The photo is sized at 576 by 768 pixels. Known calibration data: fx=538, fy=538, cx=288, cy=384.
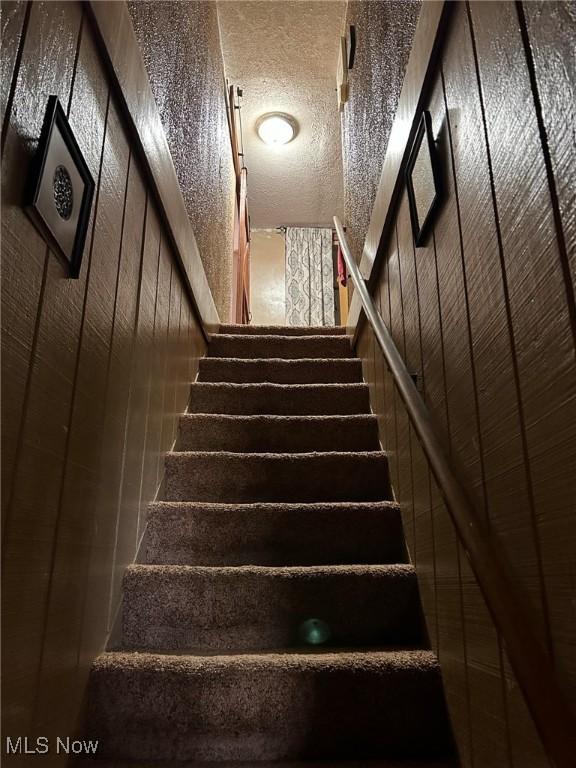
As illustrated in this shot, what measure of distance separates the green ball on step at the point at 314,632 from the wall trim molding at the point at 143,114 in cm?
146

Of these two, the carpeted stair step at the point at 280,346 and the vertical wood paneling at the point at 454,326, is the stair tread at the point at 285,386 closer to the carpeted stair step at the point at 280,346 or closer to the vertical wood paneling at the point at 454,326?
the carpeted stair step at the point at 280,346

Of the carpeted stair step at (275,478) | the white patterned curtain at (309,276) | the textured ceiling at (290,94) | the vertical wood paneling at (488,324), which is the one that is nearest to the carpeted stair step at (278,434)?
the carpeted stair step at (275,478)

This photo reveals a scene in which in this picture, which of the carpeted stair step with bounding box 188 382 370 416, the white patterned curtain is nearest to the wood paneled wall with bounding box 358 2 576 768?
the carpeted stair step with bounding box 188 382 370 416

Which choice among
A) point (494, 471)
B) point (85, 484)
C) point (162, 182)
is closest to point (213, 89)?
point (162, 182)

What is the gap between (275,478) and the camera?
6.75 feet

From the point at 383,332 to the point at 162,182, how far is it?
0.94 metres

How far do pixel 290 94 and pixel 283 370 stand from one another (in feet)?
11.4

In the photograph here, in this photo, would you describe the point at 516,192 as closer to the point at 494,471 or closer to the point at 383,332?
the point at 494,471

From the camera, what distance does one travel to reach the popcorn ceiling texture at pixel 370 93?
78.6 inches

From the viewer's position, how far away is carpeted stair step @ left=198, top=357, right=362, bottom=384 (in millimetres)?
2904

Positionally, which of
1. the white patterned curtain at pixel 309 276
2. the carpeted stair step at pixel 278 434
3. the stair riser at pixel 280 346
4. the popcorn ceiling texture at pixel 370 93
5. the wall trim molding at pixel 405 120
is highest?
the white patterned curtain at pixel 309 276

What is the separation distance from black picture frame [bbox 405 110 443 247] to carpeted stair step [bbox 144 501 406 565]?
92 centimetres

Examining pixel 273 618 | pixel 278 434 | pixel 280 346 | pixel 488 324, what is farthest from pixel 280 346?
pixel 488 324

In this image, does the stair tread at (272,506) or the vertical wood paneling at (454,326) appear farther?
the stair tread at (272,506)
